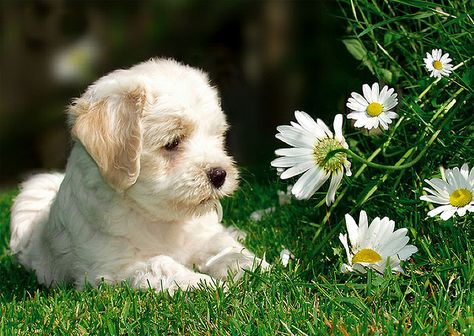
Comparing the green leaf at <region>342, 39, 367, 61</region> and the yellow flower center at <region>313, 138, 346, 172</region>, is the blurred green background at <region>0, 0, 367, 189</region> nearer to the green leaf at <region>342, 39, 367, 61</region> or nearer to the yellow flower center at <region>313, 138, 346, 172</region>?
the green leaf at <region>342, 39, 367, 61</region>

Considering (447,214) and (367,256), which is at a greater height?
(447,214)

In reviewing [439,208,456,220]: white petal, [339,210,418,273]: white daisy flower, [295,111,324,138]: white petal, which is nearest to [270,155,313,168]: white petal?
[295,111,324,138]: white petal

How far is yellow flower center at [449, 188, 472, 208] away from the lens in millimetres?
3047

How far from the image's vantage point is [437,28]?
366cm

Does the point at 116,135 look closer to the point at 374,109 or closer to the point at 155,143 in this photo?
the point at 155,143

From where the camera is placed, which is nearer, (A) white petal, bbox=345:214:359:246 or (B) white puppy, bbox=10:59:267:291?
(A) white petal, bbox=345:214:359:246

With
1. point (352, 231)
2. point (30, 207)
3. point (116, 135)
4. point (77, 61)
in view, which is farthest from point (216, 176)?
point (77, 61)

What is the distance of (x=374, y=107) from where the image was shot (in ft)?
11.0

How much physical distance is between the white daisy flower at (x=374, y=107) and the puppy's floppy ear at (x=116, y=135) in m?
1.01

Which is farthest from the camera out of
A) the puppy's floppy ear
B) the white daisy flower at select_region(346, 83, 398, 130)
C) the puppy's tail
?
the puppy's tail

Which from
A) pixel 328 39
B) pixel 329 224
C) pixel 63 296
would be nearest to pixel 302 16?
pixel 328 39

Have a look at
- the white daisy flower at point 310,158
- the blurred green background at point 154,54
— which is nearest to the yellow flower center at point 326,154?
the white daisy flower at point 310,158

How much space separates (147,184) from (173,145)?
8.8 inches

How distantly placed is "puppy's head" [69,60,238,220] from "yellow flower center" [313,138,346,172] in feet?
2.16
